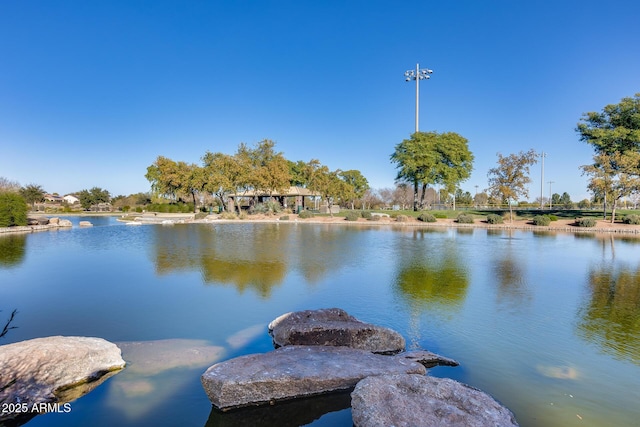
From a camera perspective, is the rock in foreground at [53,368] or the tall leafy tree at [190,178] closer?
the rock in foreground at [53,368]

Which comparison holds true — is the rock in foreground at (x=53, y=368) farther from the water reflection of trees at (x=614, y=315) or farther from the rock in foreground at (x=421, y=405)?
the water reflection of trees at (x=614, y=315)

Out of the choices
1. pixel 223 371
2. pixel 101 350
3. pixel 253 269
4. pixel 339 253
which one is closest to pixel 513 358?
pixel 223 371

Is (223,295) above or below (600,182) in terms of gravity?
below

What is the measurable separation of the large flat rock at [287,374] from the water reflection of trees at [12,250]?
11786 millimetres

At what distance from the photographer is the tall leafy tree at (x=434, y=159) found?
37.7m

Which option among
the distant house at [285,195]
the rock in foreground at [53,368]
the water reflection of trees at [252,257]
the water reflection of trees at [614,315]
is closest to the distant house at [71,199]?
the distant house at [285,195]

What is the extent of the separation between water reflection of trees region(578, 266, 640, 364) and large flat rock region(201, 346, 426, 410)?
354 cm

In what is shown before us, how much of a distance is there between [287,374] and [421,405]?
1.50 m

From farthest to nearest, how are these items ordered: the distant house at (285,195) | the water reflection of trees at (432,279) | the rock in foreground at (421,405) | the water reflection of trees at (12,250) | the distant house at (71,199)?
the distant house at (71,199) → the distant house at (285,195) → the water reflection of trees at (12,250) → the water reflection of trees at (432,279) → the rock in foreground at (421,405)

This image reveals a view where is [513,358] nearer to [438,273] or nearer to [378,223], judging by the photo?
[438,273]

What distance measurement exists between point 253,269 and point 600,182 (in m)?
27.2

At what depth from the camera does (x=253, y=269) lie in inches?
451

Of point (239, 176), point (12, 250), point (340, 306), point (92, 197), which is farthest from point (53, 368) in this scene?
point (92, 197)

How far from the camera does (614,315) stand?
281 inches
